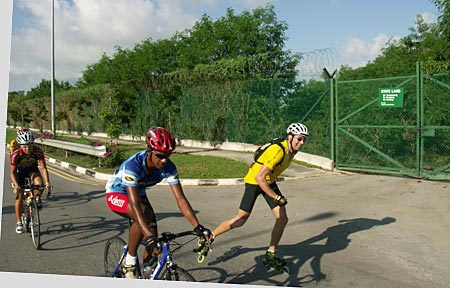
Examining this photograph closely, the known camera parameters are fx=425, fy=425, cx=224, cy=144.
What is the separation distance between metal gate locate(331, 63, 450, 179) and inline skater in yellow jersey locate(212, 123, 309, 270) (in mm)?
6628

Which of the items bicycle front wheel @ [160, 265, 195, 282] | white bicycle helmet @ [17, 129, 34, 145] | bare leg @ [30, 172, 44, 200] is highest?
white bicycle helmet @ [17, 129, 34, 145]

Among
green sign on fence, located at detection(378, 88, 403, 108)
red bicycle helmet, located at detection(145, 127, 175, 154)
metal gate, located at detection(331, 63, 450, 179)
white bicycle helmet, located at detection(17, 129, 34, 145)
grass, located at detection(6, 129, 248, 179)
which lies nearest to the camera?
red bicycle helmet, located at detection(145, 127, 175, 154)

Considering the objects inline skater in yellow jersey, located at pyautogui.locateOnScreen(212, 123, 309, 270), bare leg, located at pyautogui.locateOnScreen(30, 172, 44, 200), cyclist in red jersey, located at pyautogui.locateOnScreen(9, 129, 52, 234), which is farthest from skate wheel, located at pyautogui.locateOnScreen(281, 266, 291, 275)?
bare leg, located at pyautogui.locateOnScreen(30, 172, 44, 200)

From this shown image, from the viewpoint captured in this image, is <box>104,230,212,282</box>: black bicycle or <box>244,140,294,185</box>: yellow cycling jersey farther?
<box>244,140,294,185</box>: yellow cycling jersey

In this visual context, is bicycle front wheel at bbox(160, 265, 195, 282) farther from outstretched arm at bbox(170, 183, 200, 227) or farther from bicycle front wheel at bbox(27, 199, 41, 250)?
bicycle front wheel at bbox(27, 199, 41, 250)

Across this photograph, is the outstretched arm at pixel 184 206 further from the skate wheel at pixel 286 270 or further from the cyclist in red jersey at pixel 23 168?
the cyclist in red jersey at pixel 23 168

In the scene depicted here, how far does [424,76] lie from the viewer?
1045 cm

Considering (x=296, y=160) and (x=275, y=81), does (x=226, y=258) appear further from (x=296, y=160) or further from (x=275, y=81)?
(x=275, y=81)

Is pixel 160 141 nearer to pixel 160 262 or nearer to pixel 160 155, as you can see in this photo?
pixel 160 155

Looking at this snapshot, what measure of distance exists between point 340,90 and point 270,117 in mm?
3703

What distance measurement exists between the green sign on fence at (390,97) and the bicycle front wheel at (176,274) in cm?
904

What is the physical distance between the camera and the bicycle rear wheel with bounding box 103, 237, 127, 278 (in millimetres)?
4246

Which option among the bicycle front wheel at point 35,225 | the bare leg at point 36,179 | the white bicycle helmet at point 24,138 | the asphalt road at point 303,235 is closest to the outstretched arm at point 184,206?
the asphalt road at point 303,235

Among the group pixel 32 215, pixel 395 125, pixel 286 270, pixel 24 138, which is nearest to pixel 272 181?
pixel 286 270
